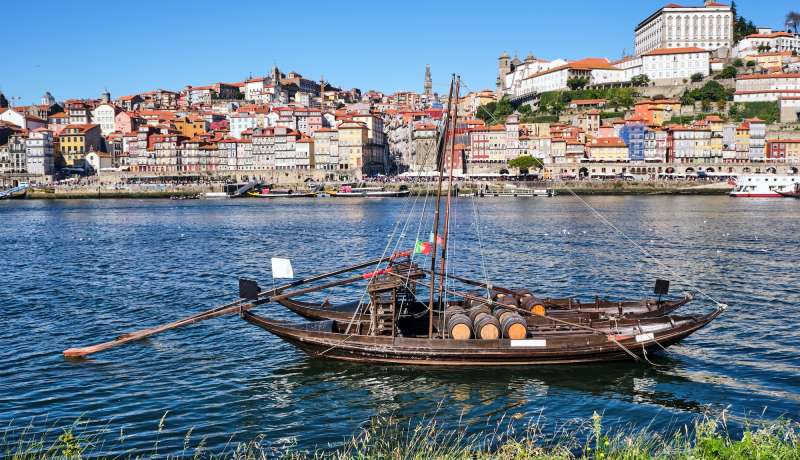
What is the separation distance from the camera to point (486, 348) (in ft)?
55.2

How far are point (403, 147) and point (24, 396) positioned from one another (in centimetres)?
13781

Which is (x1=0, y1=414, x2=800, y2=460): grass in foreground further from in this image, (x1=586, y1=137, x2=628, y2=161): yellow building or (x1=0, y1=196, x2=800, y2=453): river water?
(x1=586, y1=137, x2=628, y2=161): yellow building

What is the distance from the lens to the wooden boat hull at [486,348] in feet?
55.3

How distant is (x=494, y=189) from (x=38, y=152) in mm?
80133

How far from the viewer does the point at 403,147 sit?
497 ft

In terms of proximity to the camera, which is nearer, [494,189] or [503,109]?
[494,189]

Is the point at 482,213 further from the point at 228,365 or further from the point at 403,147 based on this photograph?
the point at 403,147

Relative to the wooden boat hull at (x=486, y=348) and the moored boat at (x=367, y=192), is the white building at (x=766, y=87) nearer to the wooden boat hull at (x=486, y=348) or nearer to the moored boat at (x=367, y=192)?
the moored boat at (x=367, y=192)

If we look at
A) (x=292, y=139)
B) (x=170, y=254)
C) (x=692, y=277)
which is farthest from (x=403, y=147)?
(x=692, y=277)

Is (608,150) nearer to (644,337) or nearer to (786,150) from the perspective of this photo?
(786,150)

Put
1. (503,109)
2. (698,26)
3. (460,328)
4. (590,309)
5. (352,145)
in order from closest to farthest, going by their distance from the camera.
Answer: (460,328)
(590,309)
(352,145)
(698,26)
(503,109)

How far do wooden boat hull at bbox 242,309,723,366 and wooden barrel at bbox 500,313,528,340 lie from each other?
221mm

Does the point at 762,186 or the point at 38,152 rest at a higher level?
the point at 38,152

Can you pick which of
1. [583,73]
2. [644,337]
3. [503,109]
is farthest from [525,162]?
[644,337]
